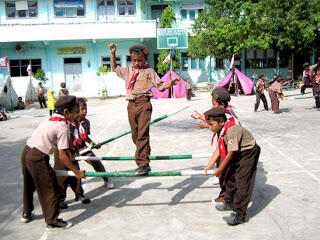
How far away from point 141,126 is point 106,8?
24.6m

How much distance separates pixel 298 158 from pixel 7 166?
5.81m

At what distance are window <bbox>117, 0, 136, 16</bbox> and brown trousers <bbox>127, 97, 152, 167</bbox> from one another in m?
24.3

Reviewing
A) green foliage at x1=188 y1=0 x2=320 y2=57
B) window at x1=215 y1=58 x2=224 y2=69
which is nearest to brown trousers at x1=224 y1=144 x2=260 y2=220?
green foliage at x1=188 y1=0 x2=320 y2=57

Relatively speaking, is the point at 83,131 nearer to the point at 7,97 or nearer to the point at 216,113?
the point at 216,113

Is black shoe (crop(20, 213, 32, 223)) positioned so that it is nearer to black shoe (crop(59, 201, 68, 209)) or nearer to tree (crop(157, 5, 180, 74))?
black shoe (crop(59, 201, 68, 209))

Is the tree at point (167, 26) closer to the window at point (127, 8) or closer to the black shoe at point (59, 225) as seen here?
the window at point (127, 8)

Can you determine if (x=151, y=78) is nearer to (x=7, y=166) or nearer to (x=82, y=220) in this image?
(x=82, y=220)

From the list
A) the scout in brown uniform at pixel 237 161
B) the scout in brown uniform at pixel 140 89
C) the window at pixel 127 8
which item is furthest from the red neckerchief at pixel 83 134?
the window at pixel 127 8

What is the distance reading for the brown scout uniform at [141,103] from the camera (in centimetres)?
455

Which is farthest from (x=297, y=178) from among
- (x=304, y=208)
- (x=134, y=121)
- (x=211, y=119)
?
(x=134, y=121)

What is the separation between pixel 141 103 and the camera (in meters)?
4.70

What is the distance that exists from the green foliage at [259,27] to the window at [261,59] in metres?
4.12

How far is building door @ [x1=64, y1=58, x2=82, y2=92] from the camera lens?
27.0 metres

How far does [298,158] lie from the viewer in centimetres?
653
